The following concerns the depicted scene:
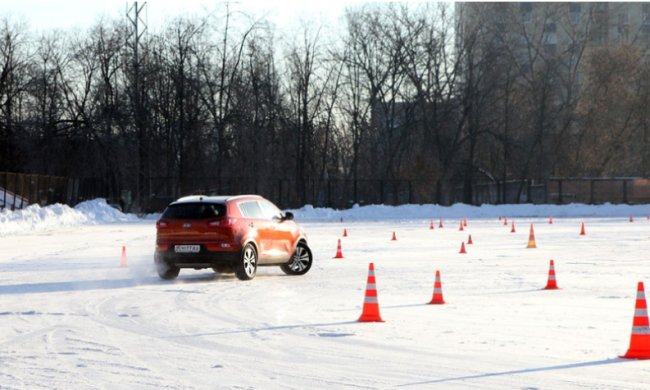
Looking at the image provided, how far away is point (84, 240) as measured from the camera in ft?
119

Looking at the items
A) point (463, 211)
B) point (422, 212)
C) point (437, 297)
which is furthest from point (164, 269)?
point (463, 211)

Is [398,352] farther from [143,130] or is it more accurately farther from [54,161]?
[54,161]

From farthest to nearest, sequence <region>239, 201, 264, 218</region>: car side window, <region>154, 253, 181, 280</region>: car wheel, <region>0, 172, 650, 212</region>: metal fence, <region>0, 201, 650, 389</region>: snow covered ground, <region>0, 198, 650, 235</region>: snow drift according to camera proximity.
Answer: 1. <region>0, 172, 650, 212</region>: metal fence
2. <region>0, 198, 650, 235</region>: snow drift
3. <region>239, 201, 264, 218</region>: car side window
4. <region>154, 253, 181, 280</region>: car wheel
5. <region>0, 201, 650, 389</region>: snow covered ground

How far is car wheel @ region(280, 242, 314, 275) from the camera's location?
22.6m

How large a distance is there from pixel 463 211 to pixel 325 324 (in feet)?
174

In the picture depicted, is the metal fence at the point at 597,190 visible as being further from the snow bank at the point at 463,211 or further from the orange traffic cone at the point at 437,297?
the orange traffic cone at the point at 437,297

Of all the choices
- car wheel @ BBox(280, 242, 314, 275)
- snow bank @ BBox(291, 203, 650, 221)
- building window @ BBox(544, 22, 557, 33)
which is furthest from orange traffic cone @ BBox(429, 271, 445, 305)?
building window @ BBox(544, 22, 557, 33)

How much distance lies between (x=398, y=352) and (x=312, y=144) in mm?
70476

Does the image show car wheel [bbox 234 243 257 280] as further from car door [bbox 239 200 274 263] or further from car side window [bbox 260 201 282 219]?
car side window [bbox 260 201 282 219]

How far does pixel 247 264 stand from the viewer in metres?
20.8

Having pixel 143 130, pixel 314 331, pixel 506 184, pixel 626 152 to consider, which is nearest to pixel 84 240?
pixel 314 331

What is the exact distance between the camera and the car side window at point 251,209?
70.1 feet

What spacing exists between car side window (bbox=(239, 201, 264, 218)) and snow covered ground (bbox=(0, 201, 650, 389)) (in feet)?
4.08

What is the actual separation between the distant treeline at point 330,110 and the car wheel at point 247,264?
5177cm
